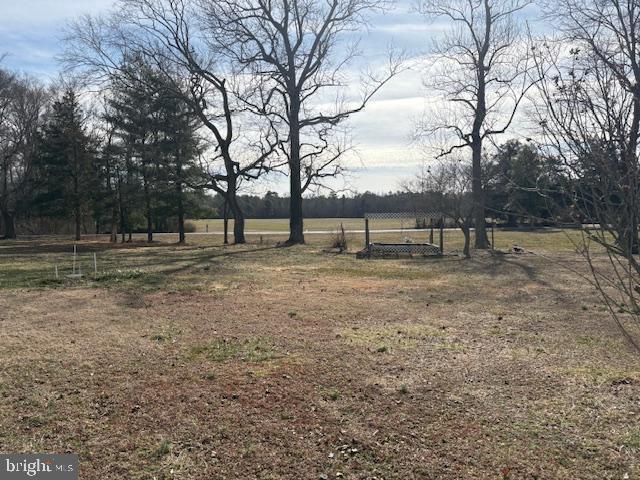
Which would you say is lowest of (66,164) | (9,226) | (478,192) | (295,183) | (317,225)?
(317,225)

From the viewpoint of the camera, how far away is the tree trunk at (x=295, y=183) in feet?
79.4

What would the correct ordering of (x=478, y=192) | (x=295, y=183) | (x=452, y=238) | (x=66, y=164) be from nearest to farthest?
(x=478, y=192) < (x=295, y=183) < (x=66, y=164) < (x=452, y=238)

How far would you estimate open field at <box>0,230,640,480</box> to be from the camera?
127 inches

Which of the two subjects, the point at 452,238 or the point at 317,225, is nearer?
the point at 452,238

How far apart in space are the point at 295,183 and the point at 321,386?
2047cm

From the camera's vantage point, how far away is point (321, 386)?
450 centimetres

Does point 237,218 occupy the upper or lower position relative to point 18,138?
lower

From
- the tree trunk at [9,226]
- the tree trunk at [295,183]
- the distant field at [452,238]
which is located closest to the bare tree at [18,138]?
the tree trunk at [9,226]

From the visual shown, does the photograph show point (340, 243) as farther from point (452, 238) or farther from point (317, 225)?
point (317, 225)

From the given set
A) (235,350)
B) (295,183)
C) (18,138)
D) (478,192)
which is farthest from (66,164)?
(235,350)

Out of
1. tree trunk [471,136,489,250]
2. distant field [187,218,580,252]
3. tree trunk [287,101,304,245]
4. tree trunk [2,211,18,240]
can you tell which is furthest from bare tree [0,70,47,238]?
tree trunk [471,136,489,250]

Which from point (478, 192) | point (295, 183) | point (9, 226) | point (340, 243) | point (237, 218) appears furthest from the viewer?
point (9, 226)

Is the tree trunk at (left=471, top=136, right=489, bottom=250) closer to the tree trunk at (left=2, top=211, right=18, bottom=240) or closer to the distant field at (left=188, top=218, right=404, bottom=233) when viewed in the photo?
the distant field at (left=188, top=218, right=404, bottom=233)

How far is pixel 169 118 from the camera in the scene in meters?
26.9
